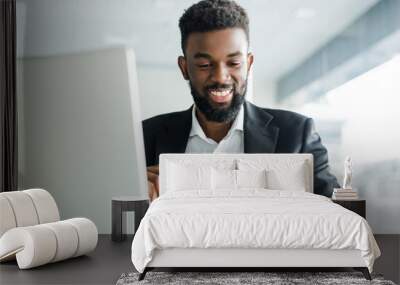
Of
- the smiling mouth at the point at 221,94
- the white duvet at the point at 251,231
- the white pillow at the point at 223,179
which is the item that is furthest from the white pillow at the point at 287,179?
the white duvet at the point at 251,231

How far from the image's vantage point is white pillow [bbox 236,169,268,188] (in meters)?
6.44

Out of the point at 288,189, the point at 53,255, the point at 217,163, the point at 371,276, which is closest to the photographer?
the point at 371,276

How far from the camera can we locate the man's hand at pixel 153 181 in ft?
23.6

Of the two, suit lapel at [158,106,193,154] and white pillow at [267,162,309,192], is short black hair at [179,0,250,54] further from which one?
white pillow at [267,162,309,192]

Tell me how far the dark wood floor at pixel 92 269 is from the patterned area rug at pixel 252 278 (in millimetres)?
210

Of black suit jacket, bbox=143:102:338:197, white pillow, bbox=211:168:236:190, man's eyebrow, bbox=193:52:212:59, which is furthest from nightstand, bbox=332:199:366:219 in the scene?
man's eyebrow, bbox=193:52:212:59

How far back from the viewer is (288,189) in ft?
21.4

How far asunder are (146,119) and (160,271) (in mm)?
2534

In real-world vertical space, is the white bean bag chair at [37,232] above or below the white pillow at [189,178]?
below

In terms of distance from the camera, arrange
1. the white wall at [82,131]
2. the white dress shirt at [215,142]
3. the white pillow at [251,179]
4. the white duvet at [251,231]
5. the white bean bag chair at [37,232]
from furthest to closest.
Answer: the white wall at [82,131] → the white dress shirt at [215,142] → the white pillow at [251,179] → the white bean bag chair at [37,232] → the white duvet at [251,231]

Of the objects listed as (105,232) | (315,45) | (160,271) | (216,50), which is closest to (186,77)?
(216,50)

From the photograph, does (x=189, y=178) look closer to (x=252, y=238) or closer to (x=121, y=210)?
(x=121, y=210)

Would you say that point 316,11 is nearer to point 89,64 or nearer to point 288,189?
point 288,189

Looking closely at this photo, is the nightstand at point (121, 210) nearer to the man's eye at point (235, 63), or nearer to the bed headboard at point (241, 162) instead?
the bed headboard at point (241, 162)
